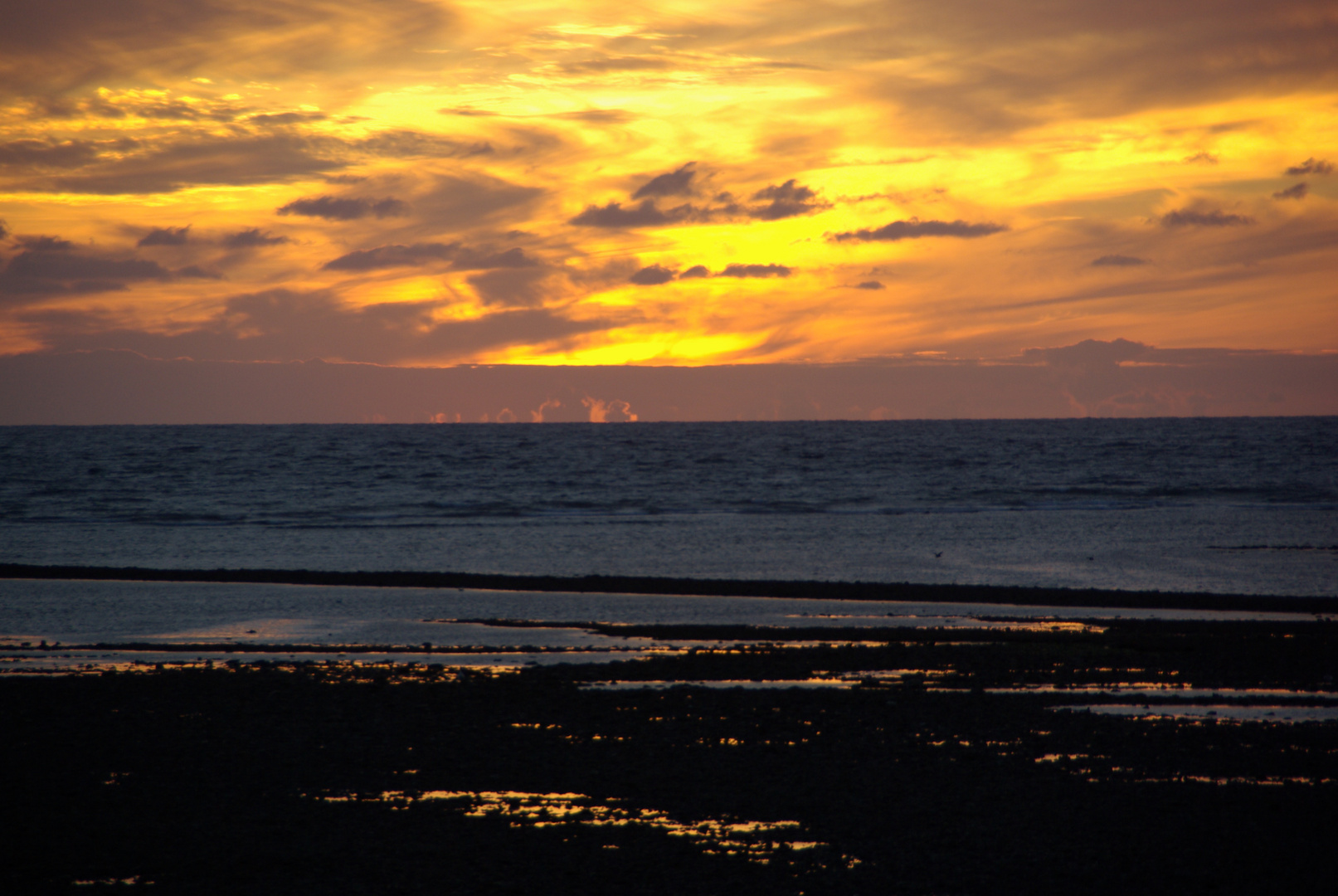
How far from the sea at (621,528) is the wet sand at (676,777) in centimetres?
543

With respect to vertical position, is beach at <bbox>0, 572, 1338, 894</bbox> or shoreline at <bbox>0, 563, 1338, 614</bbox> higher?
beach at <bbox>0, 572, 1338, 894</bbox>

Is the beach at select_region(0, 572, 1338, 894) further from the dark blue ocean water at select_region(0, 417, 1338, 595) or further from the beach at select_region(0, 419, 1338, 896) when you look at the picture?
the dark blue ocean water at select_region(0, 417, 1338, 595)

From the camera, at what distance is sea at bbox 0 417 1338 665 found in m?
21.0

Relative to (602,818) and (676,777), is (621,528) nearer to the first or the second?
(676,777)

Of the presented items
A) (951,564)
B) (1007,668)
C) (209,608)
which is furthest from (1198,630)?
(209,608)

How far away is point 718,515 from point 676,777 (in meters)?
33.8

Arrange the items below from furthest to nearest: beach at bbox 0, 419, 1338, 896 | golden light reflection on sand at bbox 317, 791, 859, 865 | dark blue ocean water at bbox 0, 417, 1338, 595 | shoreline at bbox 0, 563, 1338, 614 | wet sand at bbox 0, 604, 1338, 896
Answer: dark blue ocean water at bbox 0, 417, 1338, 595
shoreline at bbox 0, 563, 1338, 614
golden light reflection on sand at bbox 317, 791, 859, 865
beach at bbox 0, 419, 1338, 896
wet sand at bbox 0, 604, 1338, 896

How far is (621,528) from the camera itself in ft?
123

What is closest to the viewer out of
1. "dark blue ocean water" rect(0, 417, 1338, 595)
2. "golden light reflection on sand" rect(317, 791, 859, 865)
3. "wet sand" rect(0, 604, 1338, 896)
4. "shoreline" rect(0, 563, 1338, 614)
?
"wet sand" rect(0, 604, 1338, 896)

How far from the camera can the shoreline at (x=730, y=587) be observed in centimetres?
2080

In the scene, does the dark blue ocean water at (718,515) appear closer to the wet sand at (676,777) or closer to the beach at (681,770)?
the beach at (681,770)

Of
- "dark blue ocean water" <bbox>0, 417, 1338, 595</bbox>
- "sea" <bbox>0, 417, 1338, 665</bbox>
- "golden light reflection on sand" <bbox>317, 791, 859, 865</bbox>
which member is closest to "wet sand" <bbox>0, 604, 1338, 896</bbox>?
"golden light reflection on sand" <bbox>317, 791, 859, 865</bbox>

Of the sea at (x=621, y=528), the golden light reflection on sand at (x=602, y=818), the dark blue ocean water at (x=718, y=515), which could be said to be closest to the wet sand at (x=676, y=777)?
the golden light reflection on sand at (x=602, y=818)

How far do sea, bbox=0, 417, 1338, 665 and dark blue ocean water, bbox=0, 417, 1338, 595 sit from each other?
0.21 m
